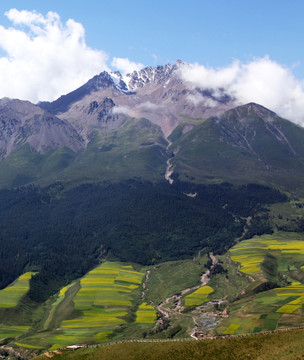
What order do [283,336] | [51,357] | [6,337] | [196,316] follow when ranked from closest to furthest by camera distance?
[283,336]
[51,357]
[6,337]
[196,316]

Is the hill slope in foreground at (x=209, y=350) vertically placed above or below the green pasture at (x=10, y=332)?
above

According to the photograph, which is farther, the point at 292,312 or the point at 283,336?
the point at 292,312

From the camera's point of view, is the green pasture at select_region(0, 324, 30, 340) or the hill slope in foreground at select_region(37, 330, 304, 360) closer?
the hill slope in foreground at select_region(37, 330, 304, 360)

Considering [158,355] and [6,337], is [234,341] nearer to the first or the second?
[158,355]

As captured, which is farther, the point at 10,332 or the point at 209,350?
the point at 10,332

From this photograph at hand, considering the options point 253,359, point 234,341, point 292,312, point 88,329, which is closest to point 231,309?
point 292,312


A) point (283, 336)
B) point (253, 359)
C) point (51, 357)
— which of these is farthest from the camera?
point (51, 357)

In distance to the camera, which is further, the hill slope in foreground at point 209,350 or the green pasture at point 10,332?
the green pasture at point 10,332

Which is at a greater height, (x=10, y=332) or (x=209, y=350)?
(x=209, y=350)

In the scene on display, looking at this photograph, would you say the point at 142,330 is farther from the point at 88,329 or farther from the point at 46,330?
the point at 46,330

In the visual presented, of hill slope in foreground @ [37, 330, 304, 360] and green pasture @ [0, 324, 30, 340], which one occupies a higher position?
hill slope in foreground @ [37, 330, 304, 360]

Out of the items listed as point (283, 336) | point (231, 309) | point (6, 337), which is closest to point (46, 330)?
point (6, 337)
